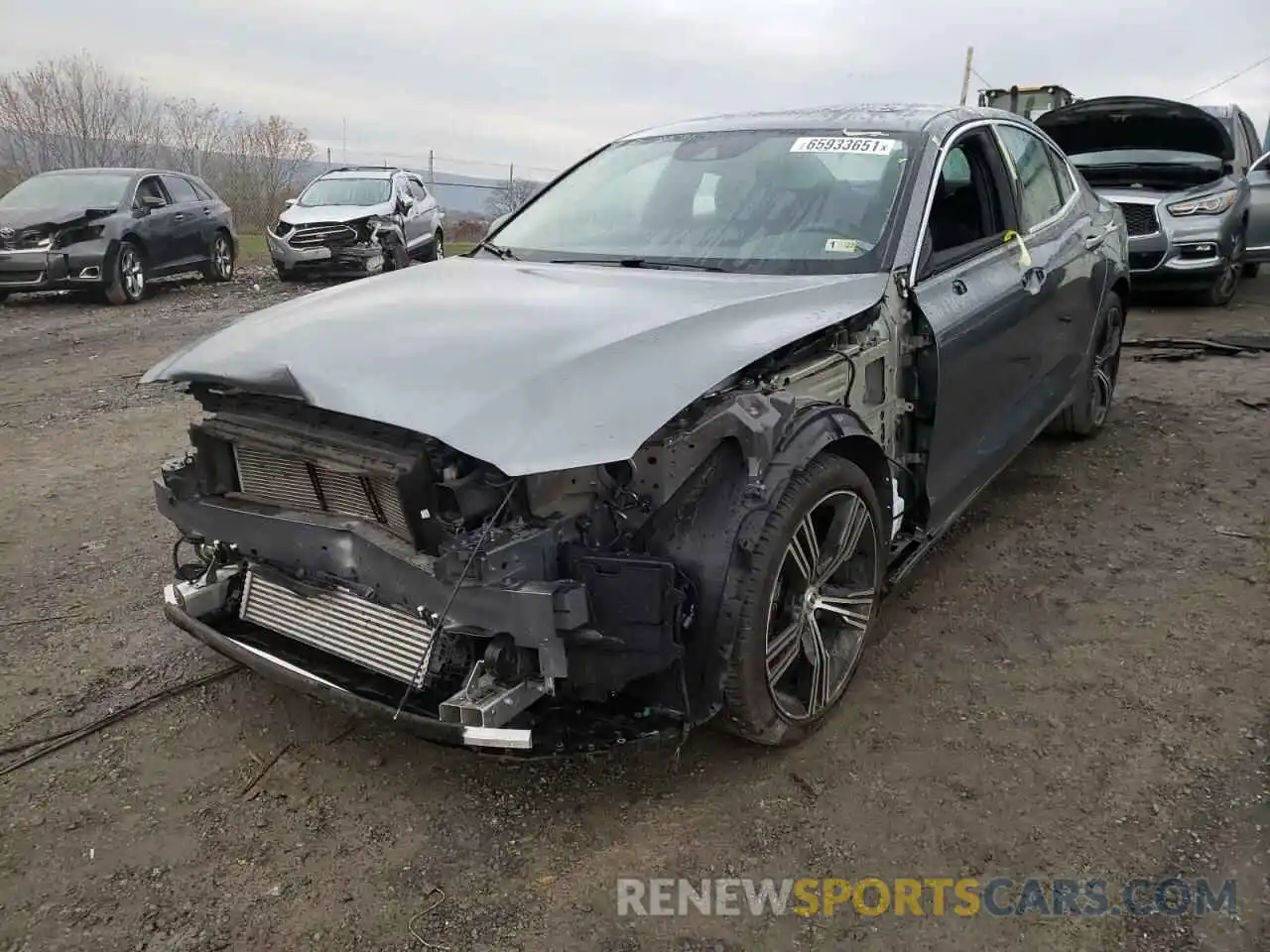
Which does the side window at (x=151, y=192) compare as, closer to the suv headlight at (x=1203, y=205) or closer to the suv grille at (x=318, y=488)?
the suv grille at (x=318, y=488)

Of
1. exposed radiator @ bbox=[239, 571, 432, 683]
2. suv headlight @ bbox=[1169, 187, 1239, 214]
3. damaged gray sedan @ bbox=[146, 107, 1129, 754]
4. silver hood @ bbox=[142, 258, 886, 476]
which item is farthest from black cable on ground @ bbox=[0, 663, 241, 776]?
suv headlight @ bbox=[1169, 187, 1239, 214]

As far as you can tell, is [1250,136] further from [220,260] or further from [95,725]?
[95,725]

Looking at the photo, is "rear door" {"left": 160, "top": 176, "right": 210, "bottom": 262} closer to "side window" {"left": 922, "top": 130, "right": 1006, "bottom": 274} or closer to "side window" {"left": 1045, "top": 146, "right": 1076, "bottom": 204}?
"side window" {"left": 1045, "top": 146, "right": 1076, "bottom": 204}

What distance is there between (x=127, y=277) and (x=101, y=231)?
1.96 feet

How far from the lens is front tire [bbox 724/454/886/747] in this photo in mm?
2502

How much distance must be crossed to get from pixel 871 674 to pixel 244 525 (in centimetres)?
202

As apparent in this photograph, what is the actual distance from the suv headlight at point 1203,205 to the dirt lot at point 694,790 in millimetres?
6077

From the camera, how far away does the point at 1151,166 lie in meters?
9.59

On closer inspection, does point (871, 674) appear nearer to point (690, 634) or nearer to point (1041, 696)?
point (1041, 696)

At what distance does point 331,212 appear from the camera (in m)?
13.7

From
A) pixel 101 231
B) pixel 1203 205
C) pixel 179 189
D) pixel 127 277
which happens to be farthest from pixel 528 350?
pixel 179 189

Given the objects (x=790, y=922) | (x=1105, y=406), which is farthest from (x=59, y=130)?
(x=790, y=922)

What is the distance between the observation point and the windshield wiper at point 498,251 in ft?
12.5

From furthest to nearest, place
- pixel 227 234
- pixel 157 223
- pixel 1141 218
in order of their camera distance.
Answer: pixel 227 234
pixel 157 223
pixel 1141 218
